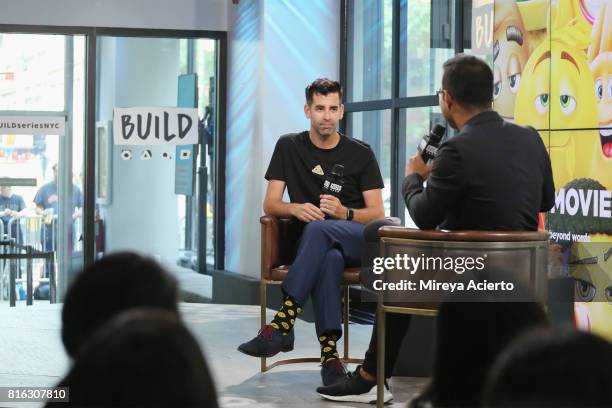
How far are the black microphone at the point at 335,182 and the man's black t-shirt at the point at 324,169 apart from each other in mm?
112

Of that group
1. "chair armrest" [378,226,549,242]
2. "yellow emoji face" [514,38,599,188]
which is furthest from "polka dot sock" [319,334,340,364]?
"yellow emoji face" [514,38,599,188]

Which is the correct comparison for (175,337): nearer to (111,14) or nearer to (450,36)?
(450,36)

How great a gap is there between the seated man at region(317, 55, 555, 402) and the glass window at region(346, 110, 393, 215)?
3.01 meters

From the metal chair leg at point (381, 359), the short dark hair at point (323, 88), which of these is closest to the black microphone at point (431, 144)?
the metal chair leg at point (381, 359)

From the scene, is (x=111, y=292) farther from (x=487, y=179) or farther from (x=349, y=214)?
(x=349, y=214)

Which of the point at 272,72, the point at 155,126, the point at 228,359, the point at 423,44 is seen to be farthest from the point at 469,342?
the point at 155,126

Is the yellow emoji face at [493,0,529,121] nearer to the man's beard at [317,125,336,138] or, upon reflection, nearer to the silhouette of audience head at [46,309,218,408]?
the man's beard at [317,125,336,138]

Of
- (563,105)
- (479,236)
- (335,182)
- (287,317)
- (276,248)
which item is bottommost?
(287,317)

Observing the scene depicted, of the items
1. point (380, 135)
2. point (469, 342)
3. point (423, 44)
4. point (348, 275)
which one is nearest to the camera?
point (469, 342)

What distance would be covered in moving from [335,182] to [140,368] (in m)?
3.58

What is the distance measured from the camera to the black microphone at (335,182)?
4.36m

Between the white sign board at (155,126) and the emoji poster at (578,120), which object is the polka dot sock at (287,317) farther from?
the white sign board at (155,126)

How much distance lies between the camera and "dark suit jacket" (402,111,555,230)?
3301 mm

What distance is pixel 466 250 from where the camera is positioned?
3.30m
